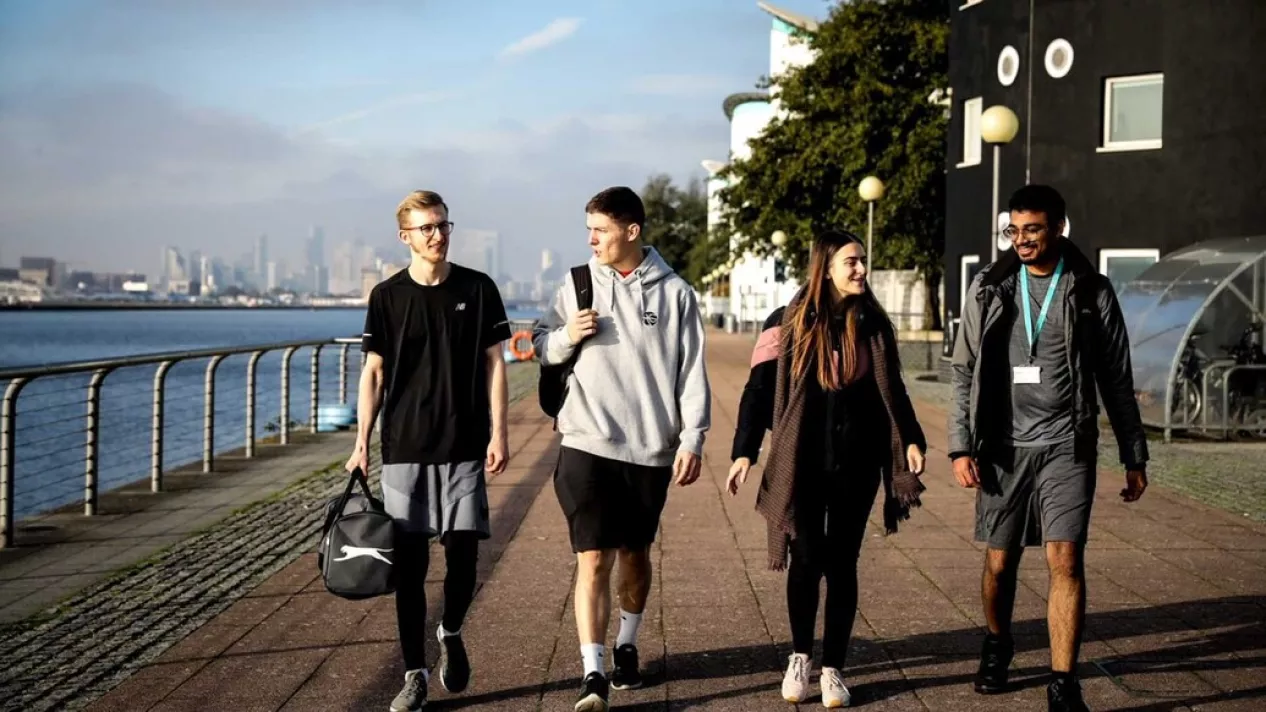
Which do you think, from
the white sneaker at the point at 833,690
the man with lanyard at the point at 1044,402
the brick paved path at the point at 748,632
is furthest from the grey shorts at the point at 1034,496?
the white sneaker at the point at 833,690

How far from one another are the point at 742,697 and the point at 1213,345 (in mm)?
13324

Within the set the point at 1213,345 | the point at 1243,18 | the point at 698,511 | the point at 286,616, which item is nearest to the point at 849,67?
the point at 1243,18

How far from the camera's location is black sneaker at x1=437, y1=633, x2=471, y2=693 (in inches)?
212

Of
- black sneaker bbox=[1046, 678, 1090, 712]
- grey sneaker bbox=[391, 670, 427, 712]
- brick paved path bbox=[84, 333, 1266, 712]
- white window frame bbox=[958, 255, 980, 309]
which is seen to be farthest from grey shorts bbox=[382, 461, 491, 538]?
white window frame bbox=[958, 255, 980, 309]

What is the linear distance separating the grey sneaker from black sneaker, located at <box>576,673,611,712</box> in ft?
1.69

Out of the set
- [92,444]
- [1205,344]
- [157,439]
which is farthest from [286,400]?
[1205,344]

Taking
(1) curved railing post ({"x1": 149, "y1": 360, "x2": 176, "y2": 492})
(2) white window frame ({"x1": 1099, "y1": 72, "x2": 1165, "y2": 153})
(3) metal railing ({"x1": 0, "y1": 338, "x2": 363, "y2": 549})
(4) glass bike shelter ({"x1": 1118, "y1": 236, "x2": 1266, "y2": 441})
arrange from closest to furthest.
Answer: (3) metal railing ({"x1": 0, "y1": 338, "x2": 363, "y2": 549})
(1) curved railing post ({"x1": 149, "y1": 360, "x2": 176, "y2": 492})
(4) glass bike shelter ({"x1": 1118, "y1": 236, "x2": 1266, "y2": 441})
(2) white window frame ({"x1": 1099, "y1": 72, "x2": 1165, "y2": 153})

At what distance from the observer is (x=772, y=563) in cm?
533

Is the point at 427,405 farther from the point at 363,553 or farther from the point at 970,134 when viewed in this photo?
the point at 970,134

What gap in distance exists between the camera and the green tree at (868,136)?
38.9 meters

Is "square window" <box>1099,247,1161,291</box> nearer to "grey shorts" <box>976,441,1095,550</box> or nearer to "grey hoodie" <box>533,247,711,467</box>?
"grey shorts" <box>976,441,1095,550</box>

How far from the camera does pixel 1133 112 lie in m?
25.2

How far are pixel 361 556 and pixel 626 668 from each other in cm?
104

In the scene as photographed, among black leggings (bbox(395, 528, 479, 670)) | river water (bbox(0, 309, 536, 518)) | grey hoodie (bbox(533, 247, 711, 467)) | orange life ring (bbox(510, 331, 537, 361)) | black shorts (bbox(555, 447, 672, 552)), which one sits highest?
grey hoodie (bbox(533, 247, 711, 467))
